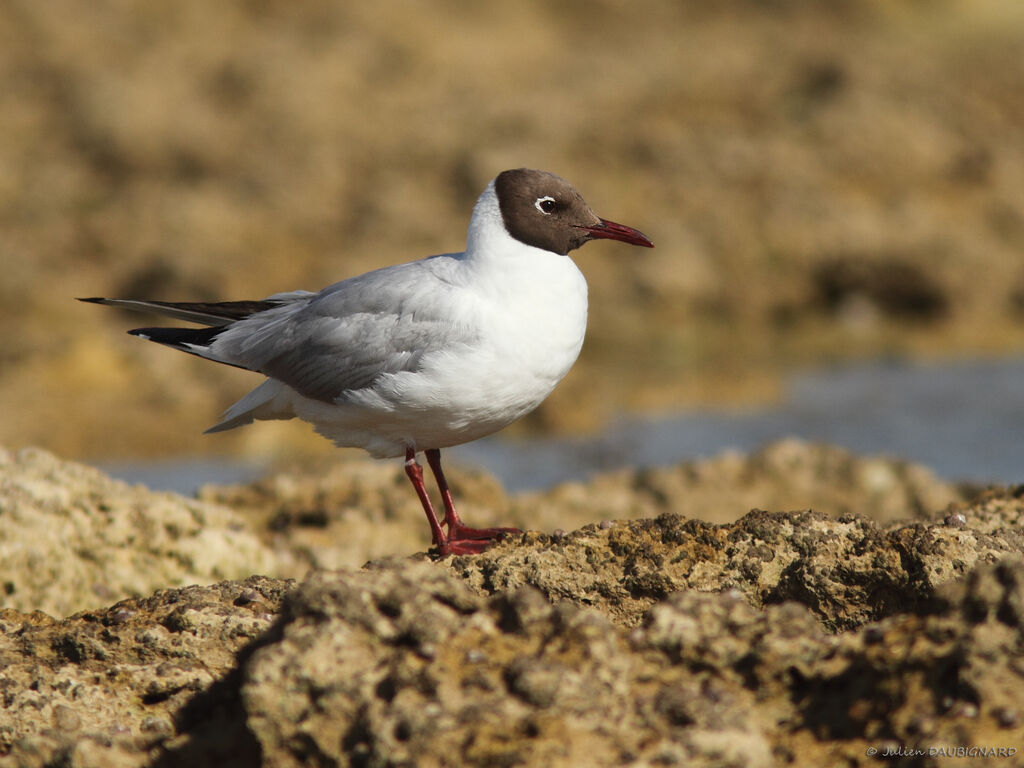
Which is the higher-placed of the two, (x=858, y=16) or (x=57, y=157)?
(x=858, y=16)

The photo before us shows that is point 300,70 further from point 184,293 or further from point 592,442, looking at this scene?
point 592,442

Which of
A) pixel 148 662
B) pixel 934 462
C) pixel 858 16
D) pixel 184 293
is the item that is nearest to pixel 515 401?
pixel 148 662

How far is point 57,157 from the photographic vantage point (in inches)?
940

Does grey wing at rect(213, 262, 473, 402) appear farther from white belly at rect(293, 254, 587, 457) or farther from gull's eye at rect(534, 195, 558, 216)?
gull's eye at rect(534, 195, 558, 216)

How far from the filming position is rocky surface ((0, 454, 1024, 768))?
10.1ft

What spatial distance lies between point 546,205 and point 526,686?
316cm

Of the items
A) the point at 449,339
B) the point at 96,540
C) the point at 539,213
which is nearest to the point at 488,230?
the point at 539,213

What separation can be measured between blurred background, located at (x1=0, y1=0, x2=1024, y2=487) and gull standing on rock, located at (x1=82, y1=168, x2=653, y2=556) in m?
6.96

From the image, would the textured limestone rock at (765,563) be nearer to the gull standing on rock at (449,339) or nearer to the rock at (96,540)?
the gull standing on rock at (449,339)

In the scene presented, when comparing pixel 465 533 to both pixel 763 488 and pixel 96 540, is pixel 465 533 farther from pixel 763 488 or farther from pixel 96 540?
pixel 763 488

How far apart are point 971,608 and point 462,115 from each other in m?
21.3

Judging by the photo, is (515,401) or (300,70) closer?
(515,401)

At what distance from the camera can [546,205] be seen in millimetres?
5871

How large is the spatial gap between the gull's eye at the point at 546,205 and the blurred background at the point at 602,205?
7187 millimetres
